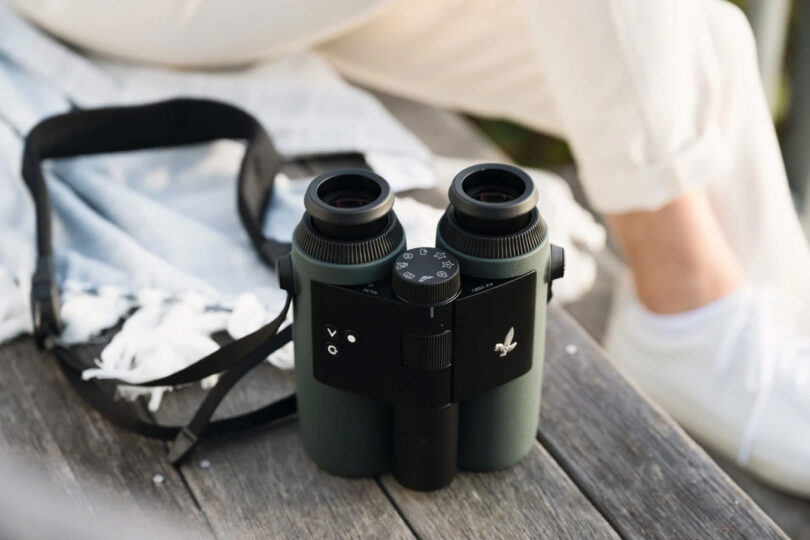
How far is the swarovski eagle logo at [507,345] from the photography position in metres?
0.89

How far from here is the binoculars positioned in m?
0.85

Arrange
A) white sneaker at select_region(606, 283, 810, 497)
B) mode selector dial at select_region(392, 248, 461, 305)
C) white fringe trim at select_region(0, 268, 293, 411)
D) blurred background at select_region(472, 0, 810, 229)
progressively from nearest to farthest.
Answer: mode selector dial at select_region(392, 248, 461, 305) < white fringe trim at select_region(0, 268, 293, 411) < white sneaker at select_region(606, 283, 810, 497) < blurred background at select_region(472, 0, 810, 229)

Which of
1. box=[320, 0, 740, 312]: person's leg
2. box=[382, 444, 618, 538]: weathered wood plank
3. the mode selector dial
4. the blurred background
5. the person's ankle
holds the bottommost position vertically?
the blurred background

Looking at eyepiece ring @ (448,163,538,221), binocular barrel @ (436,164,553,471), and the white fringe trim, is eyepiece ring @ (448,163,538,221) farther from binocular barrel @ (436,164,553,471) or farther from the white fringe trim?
the white fringe trim

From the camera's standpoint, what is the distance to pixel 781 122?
210cm

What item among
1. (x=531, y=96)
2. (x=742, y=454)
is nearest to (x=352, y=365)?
(x=742, y=454)

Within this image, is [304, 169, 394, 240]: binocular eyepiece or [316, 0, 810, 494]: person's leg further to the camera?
[316, 0, 810, 494]: person's leg

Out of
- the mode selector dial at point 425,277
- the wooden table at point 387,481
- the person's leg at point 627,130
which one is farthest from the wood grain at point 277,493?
the person's leg at point 627,130

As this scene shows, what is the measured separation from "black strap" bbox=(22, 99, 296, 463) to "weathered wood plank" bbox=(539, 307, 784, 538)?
288 mm

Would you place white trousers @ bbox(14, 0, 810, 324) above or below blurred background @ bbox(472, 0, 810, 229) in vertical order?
above

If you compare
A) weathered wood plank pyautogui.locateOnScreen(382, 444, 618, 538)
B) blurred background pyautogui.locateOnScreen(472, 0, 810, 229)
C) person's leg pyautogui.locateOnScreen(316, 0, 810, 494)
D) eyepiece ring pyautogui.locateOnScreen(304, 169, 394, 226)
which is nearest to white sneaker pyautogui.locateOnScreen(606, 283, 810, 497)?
person's leg pyautogui.locateOnScreen(316, 0, 810, 494)

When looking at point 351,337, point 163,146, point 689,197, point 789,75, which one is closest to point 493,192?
point 351,337

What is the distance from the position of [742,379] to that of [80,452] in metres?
0.74

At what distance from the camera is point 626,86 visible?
115 cm
